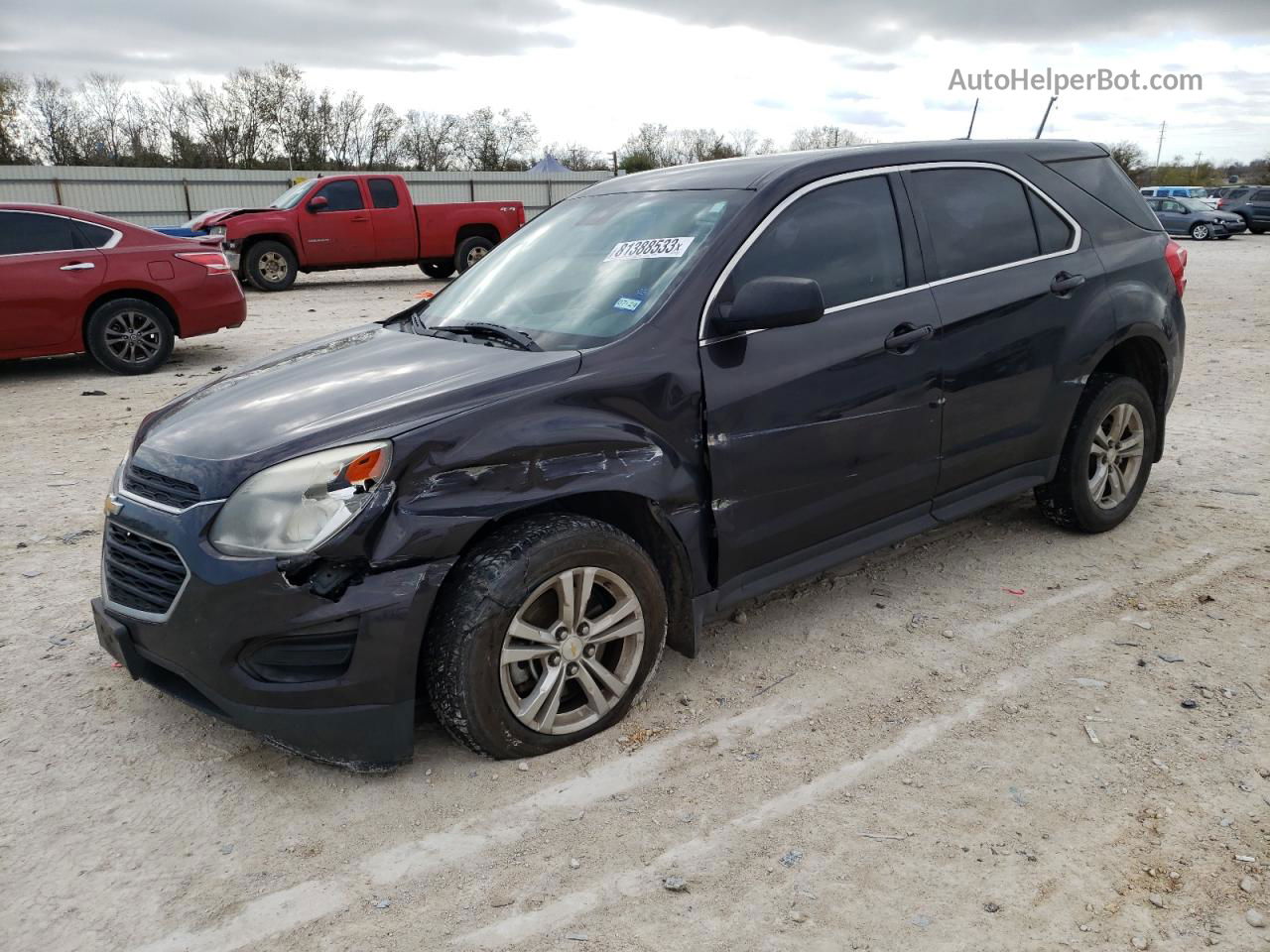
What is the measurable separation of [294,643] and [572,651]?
80 centimetres

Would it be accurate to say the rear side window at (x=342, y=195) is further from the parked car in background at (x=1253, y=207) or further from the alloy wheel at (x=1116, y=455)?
the parked car in background at (x=1253, y=207)

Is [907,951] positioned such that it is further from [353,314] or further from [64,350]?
[353,314]

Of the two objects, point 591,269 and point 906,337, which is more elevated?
point 591,269

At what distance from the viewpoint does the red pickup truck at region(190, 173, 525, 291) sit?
16594 mm

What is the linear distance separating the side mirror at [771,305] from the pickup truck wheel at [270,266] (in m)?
15.1

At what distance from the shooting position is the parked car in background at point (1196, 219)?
102 ft

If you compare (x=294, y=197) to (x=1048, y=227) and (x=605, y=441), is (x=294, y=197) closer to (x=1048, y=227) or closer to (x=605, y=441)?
(x=1048, y=227)

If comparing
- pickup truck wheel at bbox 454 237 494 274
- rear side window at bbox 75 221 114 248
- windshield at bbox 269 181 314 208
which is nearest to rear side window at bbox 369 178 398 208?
windshield at bbox 269 181 314 208

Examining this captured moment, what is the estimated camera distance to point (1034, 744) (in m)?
3.10

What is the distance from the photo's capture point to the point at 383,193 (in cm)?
1733

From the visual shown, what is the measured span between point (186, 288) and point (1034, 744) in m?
8.83

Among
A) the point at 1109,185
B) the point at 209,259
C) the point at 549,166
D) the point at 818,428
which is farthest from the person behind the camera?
the point at 549,166

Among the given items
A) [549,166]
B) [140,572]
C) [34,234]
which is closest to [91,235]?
[34,234]

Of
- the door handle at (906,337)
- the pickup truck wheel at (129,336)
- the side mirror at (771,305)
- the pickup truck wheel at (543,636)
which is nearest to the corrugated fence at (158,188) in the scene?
the pickup truck wheel at (129,336)
